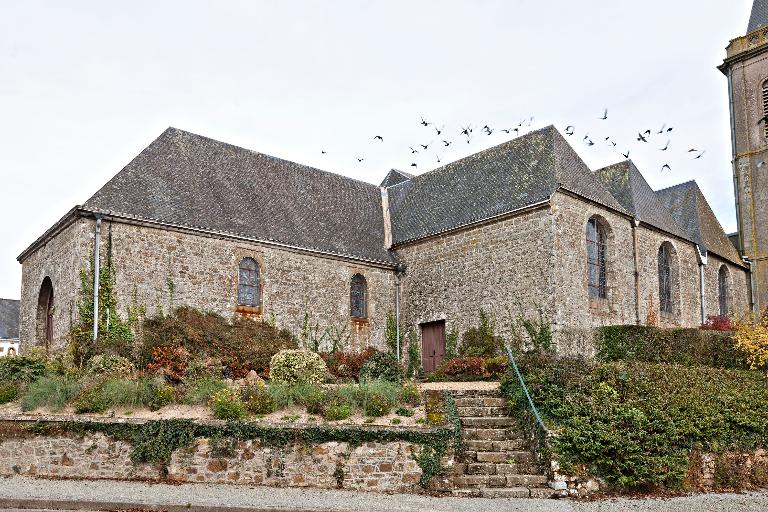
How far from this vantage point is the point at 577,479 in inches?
416

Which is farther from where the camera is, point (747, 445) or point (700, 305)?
point (700, 305)

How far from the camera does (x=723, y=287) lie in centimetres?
2705

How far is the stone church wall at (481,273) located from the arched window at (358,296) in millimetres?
1436

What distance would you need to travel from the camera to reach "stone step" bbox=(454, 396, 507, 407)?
41.8 feet

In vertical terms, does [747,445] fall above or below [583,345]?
below

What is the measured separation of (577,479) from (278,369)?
22.5 feet

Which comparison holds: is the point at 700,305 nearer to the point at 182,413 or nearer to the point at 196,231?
the point at 196,231

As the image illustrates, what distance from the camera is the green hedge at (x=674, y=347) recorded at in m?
17.4

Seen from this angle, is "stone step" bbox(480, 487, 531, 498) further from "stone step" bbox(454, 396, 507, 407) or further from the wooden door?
the wooden door

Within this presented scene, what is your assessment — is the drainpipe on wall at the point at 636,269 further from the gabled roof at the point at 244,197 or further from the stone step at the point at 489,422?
the stone step at the point at 489,422

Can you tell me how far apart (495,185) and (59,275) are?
1281cm

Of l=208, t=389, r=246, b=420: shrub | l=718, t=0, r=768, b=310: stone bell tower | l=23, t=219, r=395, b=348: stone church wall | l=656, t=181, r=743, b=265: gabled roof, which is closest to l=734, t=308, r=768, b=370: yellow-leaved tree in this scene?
l=656, t=181, r=743, b=265: gabled roof

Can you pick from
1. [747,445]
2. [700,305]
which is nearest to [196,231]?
[747,445]

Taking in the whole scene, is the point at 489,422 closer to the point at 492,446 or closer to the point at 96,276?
the point at 492,446
